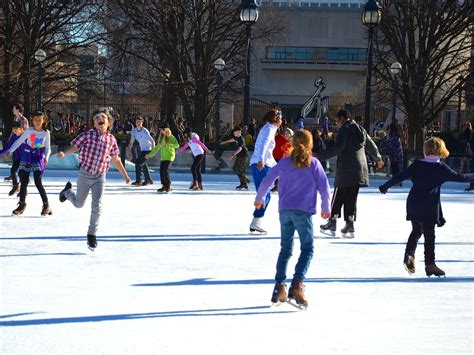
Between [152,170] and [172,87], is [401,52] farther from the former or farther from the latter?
[152,170]

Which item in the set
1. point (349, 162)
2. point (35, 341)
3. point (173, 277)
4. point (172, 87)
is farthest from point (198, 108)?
point (35, 341)

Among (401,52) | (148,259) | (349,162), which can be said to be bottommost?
(148,259)

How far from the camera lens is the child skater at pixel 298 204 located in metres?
6.82

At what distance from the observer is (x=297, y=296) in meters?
6.74

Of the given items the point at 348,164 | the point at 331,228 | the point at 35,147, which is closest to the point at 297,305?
the point at 348,164

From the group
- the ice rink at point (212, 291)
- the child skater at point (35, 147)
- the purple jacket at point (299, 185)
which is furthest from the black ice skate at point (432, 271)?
the child skater at point (35, 147)

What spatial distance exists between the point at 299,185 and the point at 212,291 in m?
1.19

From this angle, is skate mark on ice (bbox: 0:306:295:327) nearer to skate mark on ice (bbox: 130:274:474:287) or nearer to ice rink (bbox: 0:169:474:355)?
ice rink (bbox: 0:169:474:355)

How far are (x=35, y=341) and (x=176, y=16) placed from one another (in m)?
27.4

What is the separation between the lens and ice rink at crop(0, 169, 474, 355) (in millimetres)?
5727

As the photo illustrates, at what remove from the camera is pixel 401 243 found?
1095cm

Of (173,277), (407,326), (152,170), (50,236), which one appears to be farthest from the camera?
(152,170)

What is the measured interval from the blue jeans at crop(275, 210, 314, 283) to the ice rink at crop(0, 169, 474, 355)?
10.9 inches

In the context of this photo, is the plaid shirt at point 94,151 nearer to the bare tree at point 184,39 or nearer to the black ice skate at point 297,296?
the black ice skate at point 297,296
